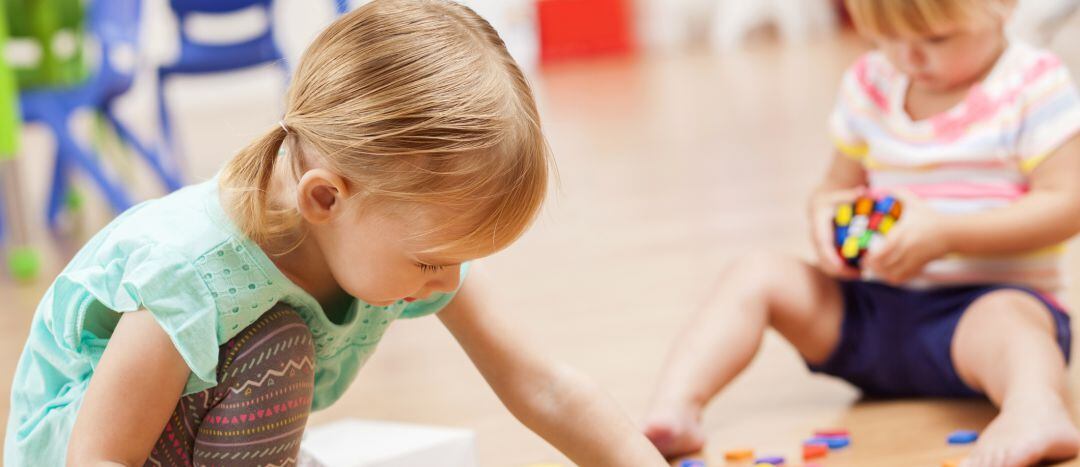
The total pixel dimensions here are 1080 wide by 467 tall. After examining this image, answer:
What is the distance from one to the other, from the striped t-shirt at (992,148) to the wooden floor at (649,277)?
0.44ft

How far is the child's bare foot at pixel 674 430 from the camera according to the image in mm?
1072

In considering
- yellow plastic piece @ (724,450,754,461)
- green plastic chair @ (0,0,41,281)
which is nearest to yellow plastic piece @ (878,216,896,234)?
yellow plastic piece @ (724,450,754,461)

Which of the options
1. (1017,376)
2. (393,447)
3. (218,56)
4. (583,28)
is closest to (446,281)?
(393,447)

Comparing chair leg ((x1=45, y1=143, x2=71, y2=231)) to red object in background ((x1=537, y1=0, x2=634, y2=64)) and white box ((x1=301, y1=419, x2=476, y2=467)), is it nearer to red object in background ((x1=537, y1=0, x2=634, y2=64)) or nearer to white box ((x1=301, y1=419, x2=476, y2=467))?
white box ((x1=301, y1=419, x2=476, y2=467))

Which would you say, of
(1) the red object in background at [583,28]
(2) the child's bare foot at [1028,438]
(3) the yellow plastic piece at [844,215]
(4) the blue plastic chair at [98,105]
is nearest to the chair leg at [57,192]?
(4) the blue plastic chair at [98,105]

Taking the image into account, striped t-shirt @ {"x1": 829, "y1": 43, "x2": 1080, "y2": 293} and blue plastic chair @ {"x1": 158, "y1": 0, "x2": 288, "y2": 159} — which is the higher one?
striped t-shirt @ {"x1": 829, "y1": 43, "x2": 1080, "y2": 293}

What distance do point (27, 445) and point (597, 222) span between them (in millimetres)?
1411

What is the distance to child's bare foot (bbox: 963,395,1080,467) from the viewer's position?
943 millimetres

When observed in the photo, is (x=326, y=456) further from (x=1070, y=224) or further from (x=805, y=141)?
(x=805, y=141)

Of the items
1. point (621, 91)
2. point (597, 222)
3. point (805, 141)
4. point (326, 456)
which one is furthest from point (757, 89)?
point (326, 456)

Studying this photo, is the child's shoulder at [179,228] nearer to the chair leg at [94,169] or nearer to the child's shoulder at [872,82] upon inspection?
the child's shoulder at [872,82]

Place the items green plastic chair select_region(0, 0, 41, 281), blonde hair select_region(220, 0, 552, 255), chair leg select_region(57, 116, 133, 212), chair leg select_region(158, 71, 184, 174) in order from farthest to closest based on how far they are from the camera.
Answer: chair leg select_region(158, 71, 184, 174)
chair leg select_region(57, 116, 133, 212)
green plastic chair select_region(0, 0, 41, 281)
blonde hair select_region(220, 0, 552, 255)

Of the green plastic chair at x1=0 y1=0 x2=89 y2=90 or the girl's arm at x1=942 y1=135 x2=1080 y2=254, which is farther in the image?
the green plastic chair at x1=0 y1=0 x2=89 y2=90

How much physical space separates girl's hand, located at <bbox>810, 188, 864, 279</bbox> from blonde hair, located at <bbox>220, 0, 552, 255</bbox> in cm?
50
